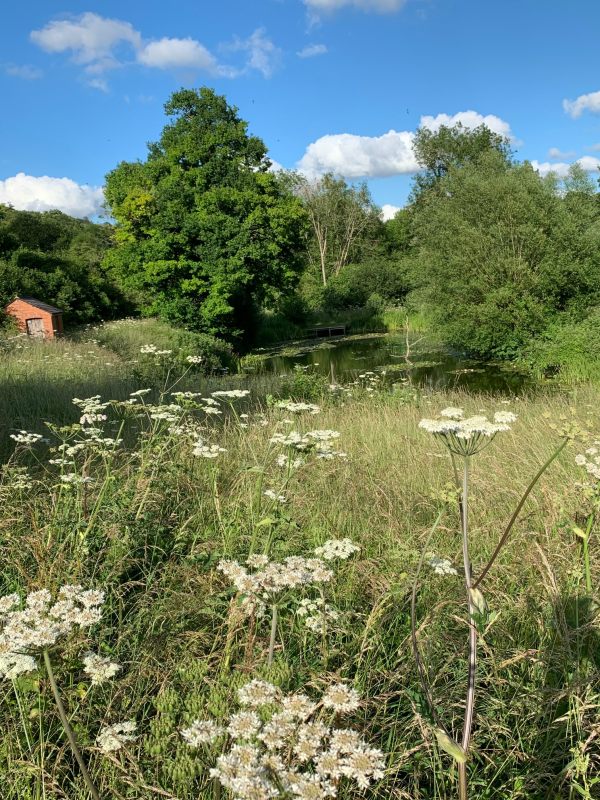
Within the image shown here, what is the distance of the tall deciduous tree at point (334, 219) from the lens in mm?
47500

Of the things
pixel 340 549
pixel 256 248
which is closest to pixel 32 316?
pixel 256 248

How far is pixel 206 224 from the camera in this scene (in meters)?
22.8

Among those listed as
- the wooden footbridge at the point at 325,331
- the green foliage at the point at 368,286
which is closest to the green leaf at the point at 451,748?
the wooden footbridge at the point at 325,331

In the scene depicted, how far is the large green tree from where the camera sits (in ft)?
75.6

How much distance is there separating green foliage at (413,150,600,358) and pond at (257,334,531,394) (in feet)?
4.91

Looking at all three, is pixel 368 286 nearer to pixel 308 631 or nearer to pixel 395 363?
pixel 395 363

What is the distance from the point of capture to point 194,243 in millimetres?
24188

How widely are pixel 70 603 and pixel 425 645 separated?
1408 millimetres

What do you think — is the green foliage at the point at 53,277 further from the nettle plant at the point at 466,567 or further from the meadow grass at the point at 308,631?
the nettle plant at the point at 466,567

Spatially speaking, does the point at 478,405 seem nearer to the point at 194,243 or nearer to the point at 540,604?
the point at 540,604

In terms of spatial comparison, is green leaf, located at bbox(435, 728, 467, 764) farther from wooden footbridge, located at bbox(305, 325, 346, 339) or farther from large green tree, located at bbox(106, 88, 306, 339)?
wooden footbridge, located at bbox(305, 325, 346, 339)

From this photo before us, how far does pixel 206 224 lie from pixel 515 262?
40.6 feet

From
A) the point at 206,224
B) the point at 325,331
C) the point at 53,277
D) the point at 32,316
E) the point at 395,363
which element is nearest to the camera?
the point at 32,316

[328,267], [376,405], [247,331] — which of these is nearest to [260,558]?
[376,405]
